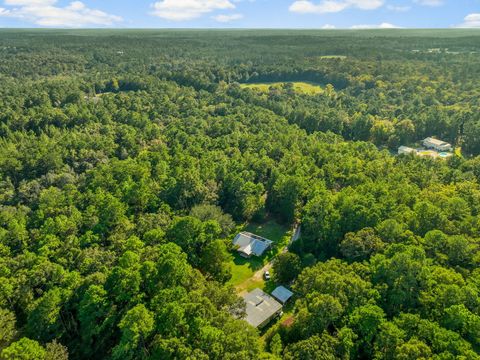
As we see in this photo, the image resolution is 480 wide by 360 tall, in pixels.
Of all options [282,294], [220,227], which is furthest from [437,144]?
[282,294]

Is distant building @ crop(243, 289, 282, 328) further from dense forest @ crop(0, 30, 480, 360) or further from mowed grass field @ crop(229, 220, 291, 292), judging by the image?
mowed grass field @ crop(229, 220, 291, 292)

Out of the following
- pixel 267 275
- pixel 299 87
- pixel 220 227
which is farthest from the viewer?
pixel 299 87

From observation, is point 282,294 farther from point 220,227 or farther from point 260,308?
point 220,227

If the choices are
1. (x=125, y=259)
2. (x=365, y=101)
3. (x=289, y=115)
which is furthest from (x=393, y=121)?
(x=125, y=259)

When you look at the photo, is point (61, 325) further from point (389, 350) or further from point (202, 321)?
point (389, 350)

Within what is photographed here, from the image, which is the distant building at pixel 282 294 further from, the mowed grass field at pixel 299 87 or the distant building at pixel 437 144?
the mowed grass field at pixel 299 87

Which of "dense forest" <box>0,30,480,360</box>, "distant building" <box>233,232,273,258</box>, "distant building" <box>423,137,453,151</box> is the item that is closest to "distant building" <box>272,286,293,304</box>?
"dense forest" <box>0,30,480,360</box>
